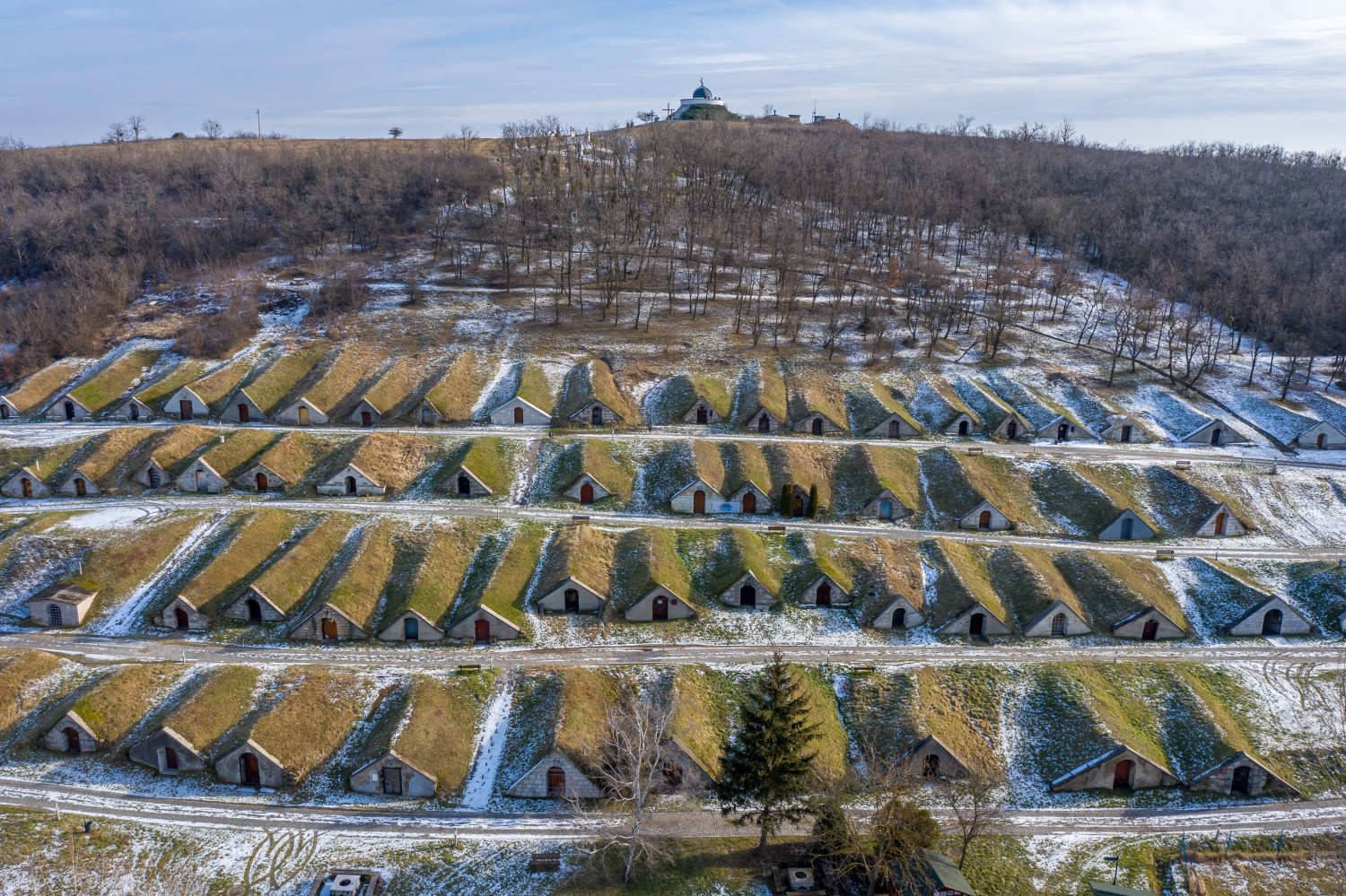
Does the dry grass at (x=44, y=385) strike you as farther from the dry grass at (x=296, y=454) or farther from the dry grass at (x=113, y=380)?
the dry grass at (x=296, y=454)

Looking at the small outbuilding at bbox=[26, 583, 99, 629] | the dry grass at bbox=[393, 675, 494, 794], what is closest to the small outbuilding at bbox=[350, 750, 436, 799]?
the dry grass at bbox=[393, 675, 494, 794]

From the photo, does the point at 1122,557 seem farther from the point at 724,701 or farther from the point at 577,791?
the point at 577,791

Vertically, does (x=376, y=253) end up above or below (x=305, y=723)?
above

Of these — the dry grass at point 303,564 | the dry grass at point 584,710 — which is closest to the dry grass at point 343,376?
the dry grass at point 303,564

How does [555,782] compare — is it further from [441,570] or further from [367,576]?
[367,576]

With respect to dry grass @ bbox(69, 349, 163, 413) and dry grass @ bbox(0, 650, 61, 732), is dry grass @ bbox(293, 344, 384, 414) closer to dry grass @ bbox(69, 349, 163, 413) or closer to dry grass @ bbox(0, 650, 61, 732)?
dry grass @ bbox(69, 349, 163, 413)

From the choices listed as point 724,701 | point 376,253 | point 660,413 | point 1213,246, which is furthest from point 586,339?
point 1213,246
